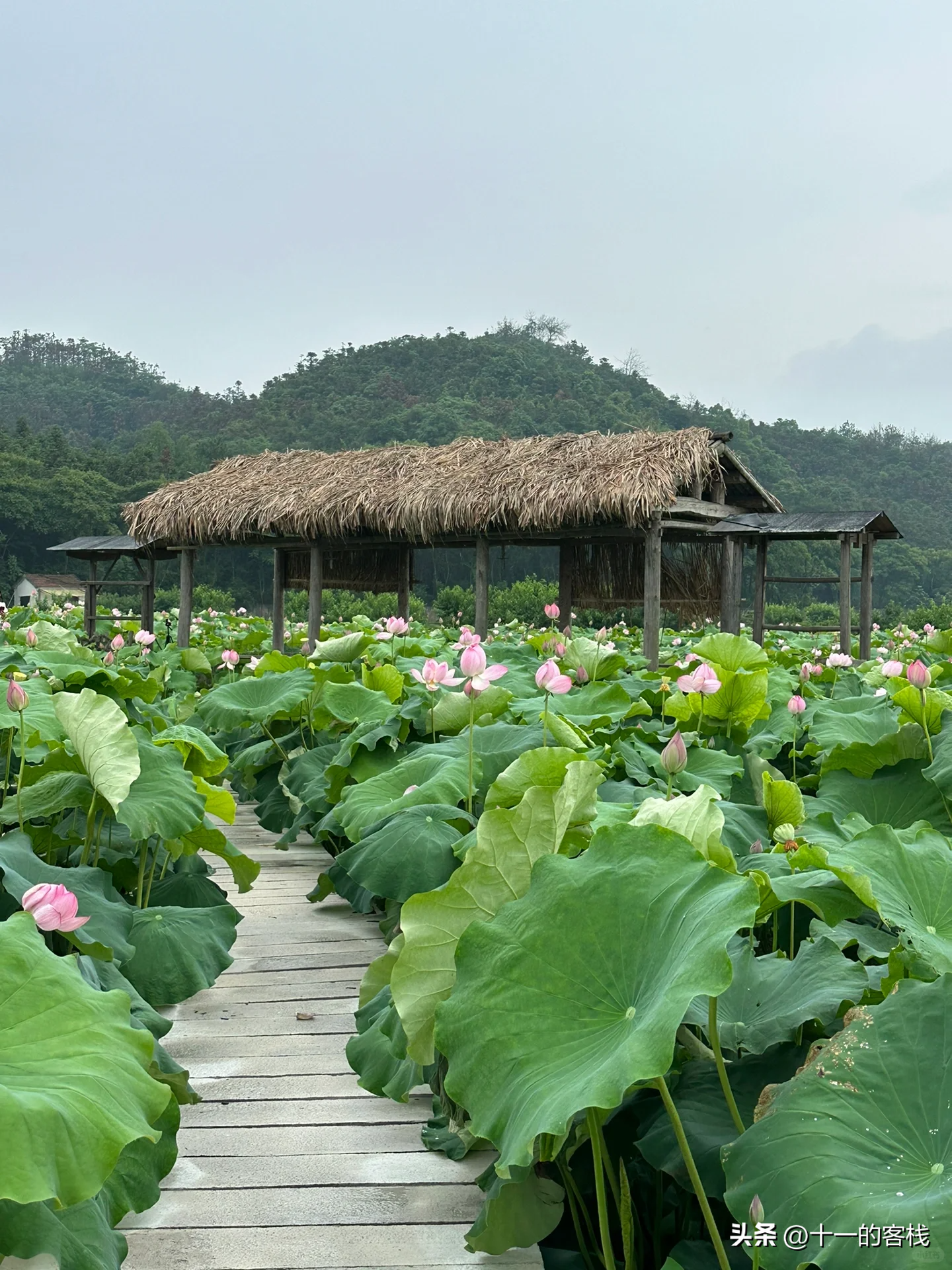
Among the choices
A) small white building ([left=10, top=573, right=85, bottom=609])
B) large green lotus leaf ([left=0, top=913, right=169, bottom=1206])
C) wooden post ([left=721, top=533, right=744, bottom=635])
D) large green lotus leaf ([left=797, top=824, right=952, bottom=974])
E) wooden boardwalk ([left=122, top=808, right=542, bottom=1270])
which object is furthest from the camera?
small white building ([left=10, top=573, right=85, bottom=609])

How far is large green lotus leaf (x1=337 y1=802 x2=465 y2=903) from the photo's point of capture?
204cm

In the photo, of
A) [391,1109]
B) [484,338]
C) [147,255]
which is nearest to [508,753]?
[391,1109]

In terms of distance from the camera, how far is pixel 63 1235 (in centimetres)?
111

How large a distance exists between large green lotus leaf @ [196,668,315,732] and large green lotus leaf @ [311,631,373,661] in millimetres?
230

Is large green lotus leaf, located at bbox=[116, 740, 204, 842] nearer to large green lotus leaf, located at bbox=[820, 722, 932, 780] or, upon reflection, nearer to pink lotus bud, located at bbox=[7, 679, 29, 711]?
pink lotus bud, located at bbox=[7, 679, 29, 711]

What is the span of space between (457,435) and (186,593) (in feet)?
62.3

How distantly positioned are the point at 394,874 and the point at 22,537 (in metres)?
34.4

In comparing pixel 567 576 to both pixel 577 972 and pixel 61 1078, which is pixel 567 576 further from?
pixel 61 1078

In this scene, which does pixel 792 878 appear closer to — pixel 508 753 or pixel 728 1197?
pixel 728 1197

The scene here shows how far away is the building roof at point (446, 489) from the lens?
8430mm

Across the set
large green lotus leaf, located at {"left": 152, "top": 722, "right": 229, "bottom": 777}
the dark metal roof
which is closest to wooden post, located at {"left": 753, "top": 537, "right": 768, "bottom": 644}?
the dark metal roof

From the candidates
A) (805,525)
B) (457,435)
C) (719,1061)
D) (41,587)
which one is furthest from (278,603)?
(41,587)

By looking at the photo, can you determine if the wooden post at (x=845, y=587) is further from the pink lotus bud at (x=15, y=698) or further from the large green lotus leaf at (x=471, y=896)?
the large green lotus leaf at (x=471, y=896)

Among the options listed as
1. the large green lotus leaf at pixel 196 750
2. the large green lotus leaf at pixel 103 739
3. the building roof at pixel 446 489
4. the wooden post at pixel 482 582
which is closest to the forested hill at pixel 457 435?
the building roof at pixel 446 489
